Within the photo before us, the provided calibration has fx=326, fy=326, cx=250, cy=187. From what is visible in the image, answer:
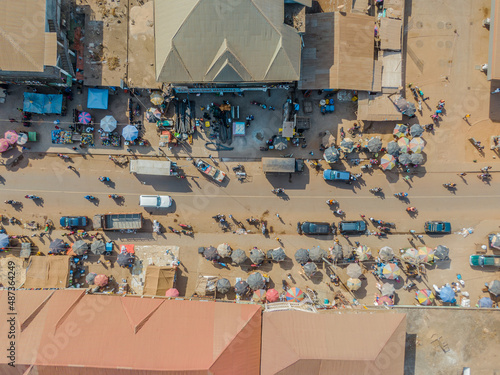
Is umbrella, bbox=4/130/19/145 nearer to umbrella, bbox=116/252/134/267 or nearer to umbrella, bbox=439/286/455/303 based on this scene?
umbrella, bbox=116/252/134/267

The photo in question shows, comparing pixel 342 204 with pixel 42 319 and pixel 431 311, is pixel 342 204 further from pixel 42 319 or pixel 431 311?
pixel 42 319

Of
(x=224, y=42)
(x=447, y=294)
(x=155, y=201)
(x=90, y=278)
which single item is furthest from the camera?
(x=155, y=201)

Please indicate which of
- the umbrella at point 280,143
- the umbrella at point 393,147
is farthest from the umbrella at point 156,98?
the umbrella at point 393,147

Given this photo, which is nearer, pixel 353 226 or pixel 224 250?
pixel 224 250

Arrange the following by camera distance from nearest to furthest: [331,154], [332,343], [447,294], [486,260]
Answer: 1. [332,343]
2. [331,154]
3. [447,294]
4. [486,260]

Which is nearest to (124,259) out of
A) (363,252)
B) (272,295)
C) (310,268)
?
(272,295)

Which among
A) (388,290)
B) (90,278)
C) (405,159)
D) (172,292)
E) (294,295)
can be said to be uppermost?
(405,159)

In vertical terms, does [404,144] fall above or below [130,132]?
below

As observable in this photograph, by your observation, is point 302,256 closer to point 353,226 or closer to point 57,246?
point 353,226

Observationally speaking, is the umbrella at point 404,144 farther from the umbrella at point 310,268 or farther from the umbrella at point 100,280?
the umbrella at point 100,280
